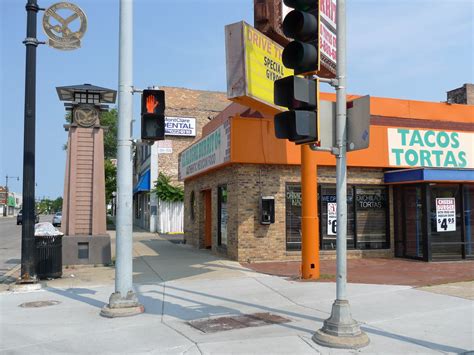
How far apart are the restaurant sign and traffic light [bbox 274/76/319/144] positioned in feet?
26.6

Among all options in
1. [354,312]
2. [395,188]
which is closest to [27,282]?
[354,312]

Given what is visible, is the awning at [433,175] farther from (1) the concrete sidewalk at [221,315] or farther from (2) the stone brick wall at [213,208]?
(1) the concrete sidewalk at [221,315]

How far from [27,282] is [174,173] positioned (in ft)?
78.0

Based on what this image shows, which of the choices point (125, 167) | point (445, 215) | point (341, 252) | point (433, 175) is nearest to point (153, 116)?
point (125, 167)

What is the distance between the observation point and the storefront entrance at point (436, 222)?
14297mm

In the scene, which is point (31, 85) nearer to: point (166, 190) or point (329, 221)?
point (329, 221)

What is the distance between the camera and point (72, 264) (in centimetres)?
1407

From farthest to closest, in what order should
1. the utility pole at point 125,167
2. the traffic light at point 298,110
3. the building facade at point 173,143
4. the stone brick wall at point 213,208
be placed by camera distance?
the building facade at point 173,143
the stone brick wall at point 213,208
the utility pole at point 125,167
the traffic light at point 298,110

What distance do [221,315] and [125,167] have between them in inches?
116

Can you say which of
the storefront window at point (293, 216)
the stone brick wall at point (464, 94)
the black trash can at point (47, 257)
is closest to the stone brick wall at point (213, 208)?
the storefront window at point (293, 216)

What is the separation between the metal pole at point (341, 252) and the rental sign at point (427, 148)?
9713 millimetres

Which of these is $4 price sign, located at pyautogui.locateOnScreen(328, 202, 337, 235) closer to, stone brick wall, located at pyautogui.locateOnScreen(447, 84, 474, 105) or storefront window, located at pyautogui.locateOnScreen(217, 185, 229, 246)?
storefront window, located at pyautogui.locateOnScreen(217, 185, 229, 246)

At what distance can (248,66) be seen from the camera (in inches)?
387

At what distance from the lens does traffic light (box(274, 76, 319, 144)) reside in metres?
5.78
